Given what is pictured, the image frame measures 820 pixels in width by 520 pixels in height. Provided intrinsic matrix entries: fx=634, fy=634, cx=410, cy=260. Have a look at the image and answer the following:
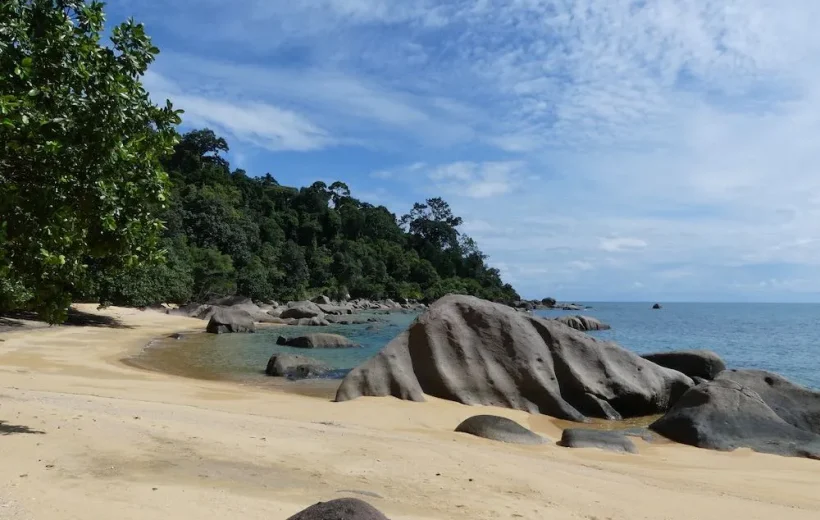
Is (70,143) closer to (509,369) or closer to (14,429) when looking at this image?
(14,429)

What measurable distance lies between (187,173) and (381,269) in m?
35.9

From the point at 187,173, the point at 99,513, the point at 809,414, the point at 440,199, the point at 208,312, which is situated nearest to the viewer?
the point at 99,513

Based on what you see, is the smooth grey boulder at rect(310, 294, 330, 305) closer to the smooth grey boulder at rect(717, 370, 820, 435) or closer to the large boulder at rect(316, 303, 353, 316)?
the large boulder at rect(316, 303, 353, 316)

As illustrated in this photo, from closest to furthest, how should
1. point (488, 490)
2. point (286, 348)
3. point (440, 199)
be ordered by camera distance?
point (488, 490)
point (286, 348)
point (440, 199)

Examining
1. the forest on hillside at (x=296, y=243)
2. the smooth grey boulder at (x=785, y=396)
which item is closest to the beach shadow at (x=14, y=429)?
the smooth grey boulder at (x=785, y=396)

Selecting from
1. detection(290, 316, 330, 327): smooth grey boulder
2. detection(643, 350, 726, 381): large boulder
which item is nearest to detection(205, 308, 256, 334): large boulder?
detection(290, 316, 330, 327): smooth grey boulder

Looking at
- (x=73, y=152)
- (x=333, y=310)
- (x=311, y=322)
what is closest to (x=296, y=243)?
(x=333, y=310)

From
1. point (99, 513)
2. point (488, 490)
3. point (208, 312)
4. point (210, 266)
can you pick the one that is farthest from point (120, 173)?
point (210, 266)

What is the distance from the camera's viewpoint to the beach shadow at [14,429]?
856 cm

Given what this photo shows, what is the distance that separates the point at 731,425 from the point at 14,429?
1320 cm

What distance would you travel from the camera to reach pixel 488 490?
773cm

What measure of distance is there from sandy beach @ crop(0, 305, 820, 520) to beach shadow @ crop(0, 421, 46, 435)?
0.04 metres

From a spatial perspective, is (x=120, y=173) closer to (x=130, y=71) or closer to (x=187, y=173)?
(x=130, y=71)

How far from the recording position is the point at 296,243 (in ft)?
341
